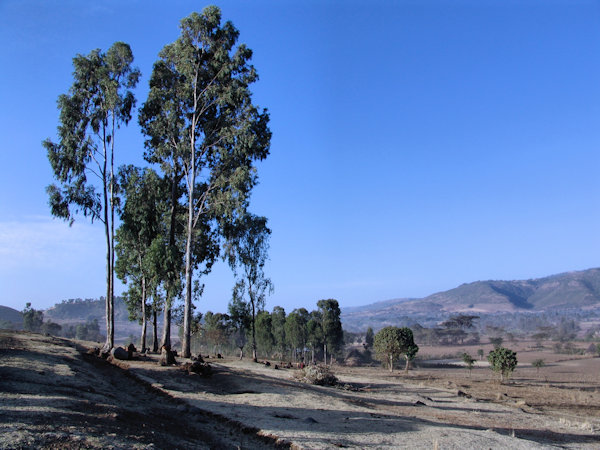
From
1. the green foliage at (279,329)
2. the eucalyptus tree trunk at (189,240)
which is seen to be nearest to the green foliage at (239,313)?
the eucalyptus tree trunk at (189,240)

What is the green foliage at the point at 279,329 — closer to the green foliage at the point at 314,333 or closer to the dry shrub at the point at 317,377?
the green foliage at the point at 314,333

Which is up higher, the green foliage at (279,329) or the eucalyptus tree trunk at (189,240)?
the eucalyptus tree trunk at (189,240)

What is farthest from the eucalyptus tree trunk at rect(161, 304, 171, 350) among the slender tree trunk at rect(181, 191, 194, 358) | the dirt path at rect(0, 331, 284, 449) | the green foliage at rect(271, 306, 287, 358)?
the green foliage at rect(271, 306, 287, 358)

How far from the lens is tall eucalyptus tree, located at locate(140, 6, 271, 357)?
31.1 m

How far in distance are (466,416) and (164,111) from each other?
1072 inches

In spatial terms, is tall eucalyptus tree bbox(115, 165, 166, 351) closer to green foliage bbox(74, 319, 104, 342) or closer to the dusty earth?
the dusty earth

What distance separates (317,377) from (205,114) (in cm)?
2043

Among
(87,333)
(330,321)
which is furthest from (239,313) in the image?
(87,333)

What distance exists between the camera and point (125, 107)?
30125 millimetres

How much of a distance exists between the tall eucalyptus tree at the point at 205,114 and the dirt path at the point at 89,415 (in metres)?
14.2

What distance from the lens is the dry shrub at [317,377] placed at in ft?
98.5

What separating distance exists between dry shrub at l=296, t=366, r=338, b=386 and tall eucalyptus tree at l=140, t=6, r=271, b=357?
972cm

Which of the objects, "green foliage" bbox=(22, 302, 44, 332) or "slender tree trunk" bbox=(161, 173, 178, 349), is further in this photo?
"green foliage" bbox=(22, 302, 44, 332)

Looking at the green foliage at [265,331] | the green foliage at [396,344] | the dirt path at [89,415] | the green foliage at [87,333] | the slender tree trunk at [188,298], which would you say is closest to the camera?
the dirt path at [89,415]
